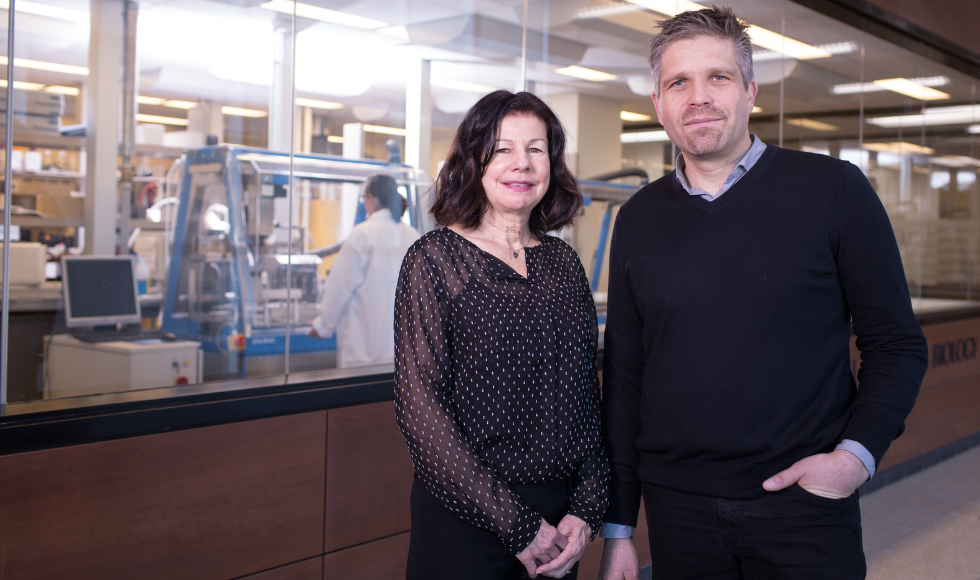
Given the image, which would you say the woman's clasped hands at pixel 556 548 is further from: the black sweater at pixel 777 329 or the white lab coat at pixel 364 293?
the white lab coat at pixel 364 293

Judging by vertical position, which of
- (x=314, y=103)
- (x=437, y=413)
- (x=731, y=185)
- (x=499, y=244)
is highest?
(x=314, y=103)

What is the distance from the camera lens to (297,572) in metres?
2.29

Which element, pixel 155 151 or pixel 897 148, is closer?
pixel 155 151

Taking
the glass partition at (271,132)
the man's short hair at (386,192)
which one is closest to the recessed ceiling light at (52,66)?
the glass partition at (271,132)

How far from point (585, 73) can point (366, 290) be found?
7.53ft

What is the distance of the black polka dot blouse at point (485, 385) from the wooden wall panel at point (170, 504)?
90 centimetres

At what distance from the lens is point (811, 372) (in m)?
1.38

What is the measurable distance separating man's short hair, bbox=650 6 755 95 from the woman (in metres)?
0.26

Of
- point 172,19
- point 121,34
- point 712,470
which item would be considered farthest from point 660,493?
point 172,19

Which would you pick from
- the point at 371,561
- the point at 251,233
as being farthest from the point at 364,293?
the point at 371,561

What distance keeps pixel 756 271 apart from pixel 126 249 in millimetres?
4310

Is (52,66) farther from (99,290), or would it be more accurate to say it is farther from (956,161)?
(956,161)

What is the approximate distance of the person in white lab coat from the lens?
3.97m

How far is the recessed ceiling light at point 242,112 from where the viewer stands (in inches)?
216
